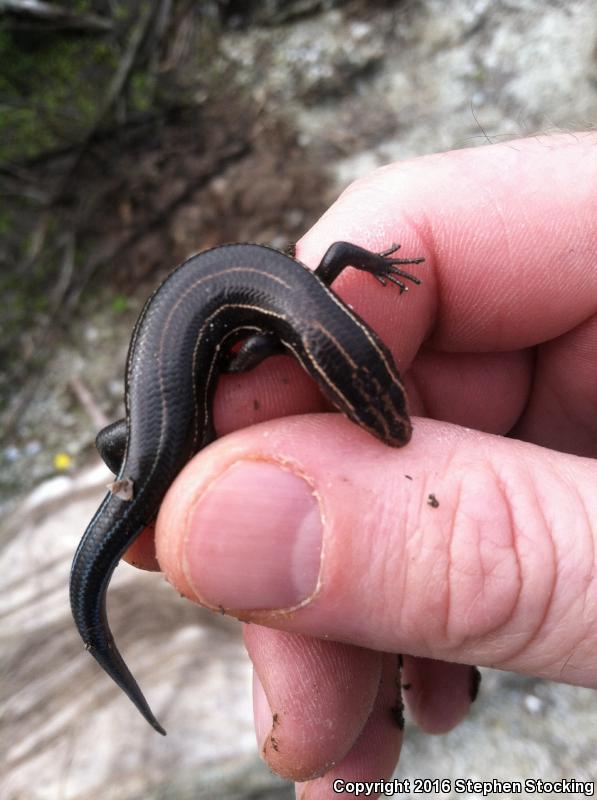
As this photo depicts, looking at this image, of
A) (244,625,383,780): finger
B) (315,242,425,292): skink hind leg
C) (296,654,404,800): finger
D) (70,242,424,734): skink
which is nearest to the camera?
(70,242,424,734): skink

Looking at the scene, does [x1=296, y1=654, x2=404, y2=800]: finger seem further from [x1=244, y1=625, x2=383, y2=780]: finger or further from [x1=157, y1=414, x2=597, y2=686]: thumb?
[x1=157, y1=414, x2=597, y2=686]: thumb

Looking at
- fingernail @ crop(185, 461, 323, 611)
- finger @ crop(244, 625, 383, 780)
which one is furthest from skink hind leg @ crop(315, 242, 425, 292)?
finger @ crop(244, 625, 383, 780)

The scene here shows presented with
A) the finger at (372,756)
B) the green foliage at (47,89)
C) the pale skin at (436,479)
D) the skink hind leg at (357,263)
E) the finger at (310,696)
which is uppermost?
the green foliage at (47,89)

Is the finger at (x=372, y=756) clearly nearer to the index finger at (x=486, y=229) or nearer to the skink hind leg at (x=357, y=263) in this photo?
the index finger at (x=486, y=229)

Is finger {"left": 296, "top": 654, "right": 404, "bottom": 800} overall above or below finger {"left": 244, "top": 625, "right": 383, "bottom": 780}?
below

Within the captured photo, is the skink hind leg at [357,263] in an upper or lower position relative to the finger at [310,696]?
upper

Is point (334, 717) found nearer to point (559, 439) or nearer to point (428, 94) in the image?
point (559, 439)

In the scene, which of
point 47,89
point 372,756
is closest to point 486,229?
point 372,756

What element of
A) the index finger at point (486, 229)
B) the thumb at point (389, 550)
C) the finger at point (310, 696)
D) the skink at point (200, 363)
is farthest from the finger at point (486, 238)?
the finger at point (310, 696)
